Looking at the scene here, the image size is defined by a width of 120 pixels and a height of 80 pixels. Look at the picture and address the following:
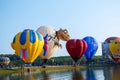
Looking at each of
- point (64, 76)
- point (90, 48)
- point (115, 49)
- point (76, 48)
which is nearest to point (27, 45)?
point (64, 76)

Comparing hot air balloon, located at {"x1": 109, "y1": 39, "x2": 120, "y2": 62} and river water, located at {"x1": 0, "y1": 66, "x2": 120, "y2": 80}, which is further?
hot air balloon, located at {"x1": 109, "y1": 39, "x2": 120, "y2": 62}

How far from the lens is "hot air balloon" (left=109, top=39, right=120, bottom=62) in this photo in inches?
2994

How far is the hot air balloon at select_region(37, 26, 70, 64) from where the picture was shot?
57.9 meters

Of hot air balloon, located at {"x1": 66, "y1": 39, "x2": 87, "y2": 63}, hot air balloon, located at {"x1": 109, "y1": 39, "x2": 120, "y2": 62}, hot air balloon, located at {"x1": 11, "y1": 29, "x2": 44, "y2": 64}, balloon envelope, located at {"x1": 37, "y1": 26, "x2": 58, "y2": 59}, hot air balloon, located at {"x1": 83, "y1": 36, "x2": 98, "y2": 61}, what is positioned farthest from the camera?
hot air balloon, located at {"x1": 109, "y1": 39, "x2": 120, "y2": 62}

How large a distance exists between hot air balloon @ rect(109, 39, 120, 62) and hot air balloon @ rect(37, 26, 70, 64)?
20.6 meters

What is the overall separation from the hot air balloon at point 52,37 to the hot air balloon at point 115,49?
20.6m

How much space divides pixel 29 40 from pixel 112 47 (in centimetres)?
3561

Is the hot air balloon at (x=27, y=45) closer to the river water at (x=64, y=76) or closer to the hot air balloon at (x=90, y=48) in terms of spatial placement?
the river water at (x=64, y=76)

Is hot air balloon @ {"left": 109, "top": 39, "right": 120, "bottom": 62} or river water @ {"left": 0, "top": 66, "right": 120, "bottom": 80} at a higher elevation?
hot air balloon @ {"left": 109, "top": 39, "right": 120, "bottom": 62}

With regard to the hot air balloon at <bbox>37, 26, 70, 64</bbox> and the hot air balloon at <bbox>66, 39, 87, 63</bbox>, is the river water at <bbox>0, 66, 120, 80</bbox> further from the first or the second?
the hot air balloon at <bbox>66, 39, 87, 63</bbox>

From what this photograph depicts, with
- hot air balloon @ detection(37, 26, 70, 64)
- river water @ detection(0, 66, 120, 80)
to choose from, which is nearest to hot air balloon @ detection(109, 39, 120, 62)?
hot air balloon @ detection(37, 26, 70, 64)

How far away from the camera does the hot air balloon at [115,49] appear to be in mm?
76056

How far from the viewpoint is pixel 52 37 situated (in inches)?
2288

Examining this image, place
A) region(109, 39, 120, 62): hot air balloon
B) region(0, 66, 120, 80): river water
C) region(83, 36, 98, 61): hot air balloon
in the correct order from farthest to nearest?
1. region(109, 39, 120, 62): hot air balloon
2. region(83, 36, 98, 61): hot air balloon
3. region(0, 66, 120, 80): river water
